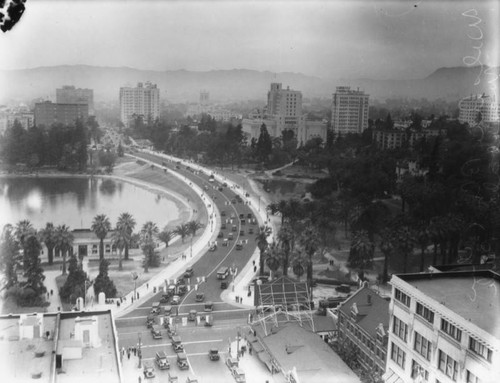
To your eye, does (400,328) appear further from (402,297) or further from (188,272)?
(188,272)

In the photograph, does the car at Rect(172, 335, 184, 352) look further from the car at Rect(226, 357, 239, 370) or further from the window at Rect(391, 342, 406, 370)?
the window at Rect(391, 342, 406, 370)

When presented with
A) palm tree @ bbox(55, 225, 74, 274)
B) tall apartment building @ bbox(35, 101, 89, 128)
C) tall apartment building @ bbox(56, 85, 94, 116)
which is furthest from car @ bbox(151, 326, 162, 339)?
tall apartment building @ bbox(35, 101, 89, 128)

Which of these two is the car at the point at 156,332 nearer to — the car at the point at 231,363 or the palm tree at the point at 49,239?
the car at the point at 231,363

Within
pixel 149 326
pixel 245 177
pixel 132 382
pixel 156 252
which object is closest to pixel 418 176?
pixel 245 177

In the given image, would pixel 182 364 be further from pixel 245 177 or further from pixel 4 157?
pixel 4 157

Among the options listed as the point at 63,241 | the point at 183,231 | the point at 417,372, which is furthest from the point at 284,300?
the point at 63,241

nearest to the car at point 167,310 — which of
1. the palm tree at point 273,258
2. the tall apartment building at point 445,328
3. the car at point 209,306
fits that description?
the car at point 209,306

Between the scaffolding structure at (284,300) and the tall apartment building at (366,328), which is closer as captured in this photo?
the tall apartment building at (366,328)
